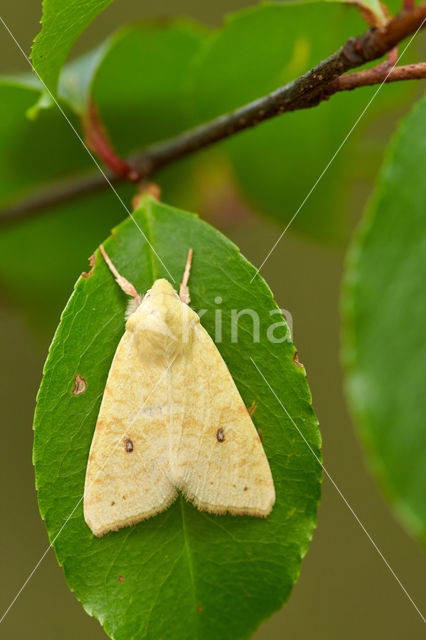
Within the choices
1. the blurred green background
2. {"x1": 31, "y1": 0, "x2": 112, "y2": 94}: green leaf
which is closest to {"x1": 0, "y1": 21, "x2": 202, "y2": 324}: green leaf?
{"x1": 31, "y1": 0, "x2": 112, "y2": 94}: green leaf

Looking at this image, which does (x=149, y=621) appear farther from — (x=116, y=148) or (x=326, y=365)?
(x=326, y=365)

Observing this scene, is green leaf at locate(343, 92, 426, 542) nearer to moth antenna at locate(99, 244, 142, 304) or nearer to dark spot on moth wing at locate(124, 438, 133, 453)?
moth antenna at locate(99, 244, 142, 304)

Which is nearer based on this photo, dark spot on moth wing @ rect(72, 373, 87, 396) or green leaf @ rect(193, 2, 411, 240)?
dark spot on moth wing @ rect(72, 373, 87, 396)

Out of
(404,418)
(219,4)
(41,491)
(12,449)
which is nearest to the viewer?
(404,418)

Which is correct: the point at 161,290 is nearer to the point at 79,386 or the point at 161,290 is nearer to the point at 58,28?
the point at 79,386

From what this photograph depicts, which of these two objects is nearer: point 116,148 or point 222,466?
point 222,466

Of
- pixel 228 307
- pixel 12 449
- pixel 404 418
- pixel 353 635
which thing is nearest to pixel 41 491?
pixel 228 307
